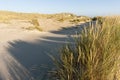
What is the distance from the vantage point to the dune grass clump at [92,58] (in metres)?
A: 6.10

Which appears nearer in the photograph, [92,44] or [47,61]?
[92,44]

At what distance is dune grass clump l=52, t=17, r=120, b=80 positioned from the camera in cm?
610

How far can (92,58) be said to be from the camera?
625 cm

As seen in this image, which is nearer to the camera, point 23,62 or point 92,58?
point 92,58

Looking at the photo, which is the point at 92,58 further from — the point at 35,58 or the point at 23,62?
the point at 35,58

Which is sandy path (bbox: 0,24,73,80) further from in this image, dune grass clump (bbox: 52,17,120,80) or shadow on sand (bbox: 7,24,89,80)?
dune grass clump (bbox: 52,17,120,80)

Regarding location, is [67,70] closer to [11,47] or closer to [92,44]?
[92,44]

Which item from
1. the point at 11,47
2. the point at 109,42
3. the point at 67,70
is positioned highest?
the point at 109,42

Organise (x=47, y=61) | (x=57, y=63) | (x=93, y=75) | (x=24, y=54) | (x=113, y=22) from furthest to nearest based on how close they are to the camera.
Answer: (x=24, y=54)
(x=47, y=61)
(x=113, y=22)
(x=57, y=63)
(x=93, y=75)

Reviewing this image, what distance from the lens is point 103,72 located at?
6086mm

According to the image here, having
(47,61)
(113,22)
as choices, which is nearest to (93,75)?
(113,22)

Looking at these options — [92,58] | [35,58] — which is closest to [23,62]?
[35,58]

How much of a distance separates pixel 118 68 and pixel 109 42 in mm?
631

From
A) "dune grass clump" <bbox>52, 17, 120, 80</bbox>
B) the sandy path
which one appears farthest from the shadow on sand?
"dune grass clump" <bbox>52, 17, 120, 80</bbox>
